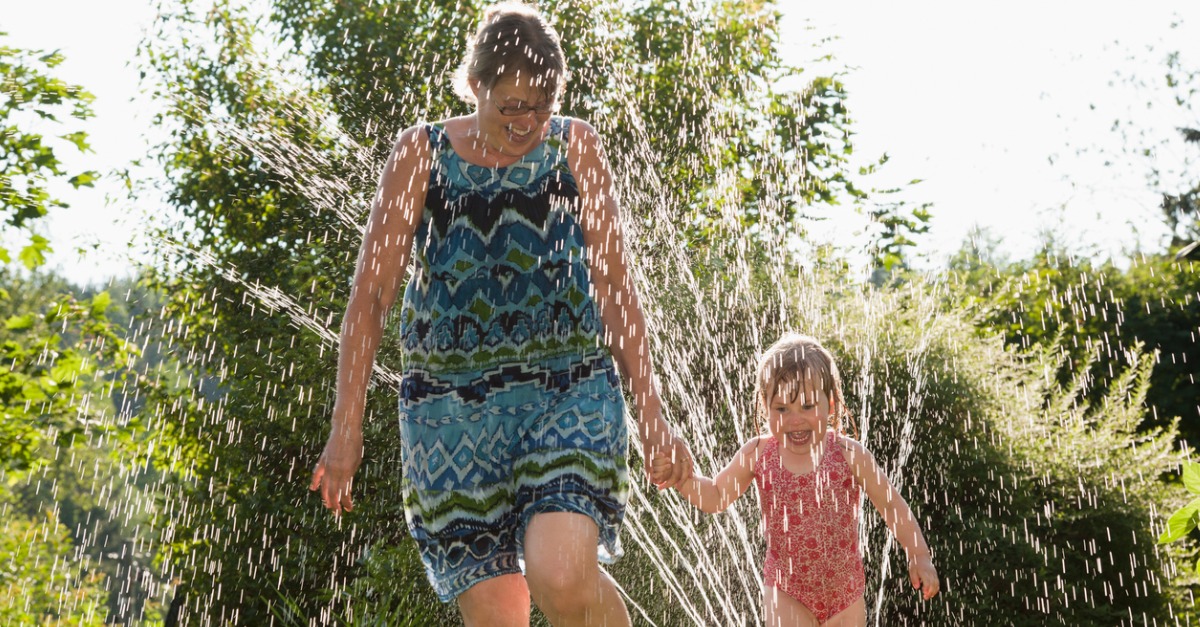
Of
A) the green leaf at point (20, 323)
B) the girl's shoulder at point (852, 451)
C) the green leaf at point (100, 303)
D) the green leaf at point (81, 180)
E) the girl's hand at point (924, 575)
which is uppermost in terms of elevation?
the green leaf at point (81, 180)

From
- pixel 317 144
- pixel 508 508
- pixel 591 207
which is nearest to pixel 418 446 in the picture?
pixel 508 508

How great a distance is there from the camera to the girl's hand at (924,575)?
3062 mm

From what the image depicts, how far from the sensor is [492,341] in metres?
2.32

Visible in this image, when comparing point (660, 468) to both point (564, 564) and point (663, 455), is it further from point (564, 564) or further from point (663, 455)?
point (564, 564)

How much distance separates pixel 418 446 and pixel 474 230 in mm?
464

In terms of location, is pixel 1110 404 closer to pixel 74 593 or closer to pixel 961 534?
pixel 961 534

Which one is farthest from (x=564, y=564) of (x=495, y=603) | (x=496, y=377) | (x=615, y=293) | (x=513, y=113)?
(x=513, y=113)

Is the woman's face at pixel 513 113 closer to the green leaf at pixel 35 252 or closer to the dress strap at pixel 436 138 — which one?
the dress strap at pixel 436 138

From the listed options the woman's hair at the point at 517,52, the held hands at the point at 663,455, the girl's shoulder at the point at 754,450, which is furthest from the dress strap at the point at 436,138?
the girl's shoulder at the point at 754,450

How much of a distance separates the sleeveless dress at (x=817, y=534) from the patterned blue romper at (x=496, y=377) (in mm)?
1153

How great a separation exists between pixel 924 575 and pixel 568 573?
1410 mm

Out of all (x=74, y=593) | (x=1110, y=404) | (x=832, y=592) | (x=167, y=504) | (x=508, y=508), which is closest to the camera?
(x=508, y=508)

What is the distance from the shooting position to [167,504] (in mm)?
8250

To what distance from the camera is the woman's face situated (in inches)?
90.7
